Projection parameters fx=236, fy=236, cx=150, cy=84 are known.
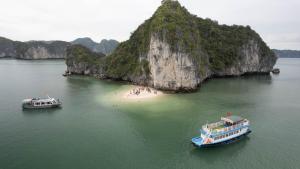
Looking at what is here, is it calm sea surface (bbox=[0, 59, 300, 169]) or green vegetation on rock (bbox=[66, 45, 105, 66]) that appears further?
green vegetation on rock (bbox=[66, 45, 105, 66])

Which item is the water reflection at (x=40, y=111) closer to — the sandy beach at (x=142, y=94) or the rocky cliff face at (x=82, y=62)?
the sandy beach at (x=142, y=94)

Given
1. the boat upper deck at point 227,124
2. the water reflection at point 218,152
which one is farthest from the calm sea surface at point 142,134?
the boat upper deck at point 227,124

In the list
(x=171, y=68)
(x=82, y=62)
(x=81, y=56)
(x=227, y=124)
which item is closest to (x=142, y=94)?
(x=171, y=68)

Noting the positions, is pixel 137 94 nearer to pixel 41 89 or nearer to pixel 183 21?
pixel 183 21

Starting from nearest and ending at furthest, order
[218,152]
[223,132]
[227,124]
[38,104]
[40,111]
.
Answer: [218,152]
[223,132]
[227,124]
[40,111]
[38,104]

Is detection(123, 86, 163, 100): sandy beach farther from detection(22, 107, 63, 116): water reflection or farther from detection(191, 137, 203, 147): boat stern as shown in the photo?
detection(191, 137, 203, 147): boat stern

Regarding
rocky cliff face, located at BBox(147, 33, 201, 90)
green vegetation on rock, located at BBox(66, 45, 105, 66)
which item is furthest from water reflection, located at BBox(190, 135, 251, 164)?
green vegetation on rock, located at BBox(66, 45, 105, 66)

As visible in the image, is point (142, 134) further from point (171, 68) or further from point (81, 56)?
point (81, 56)
